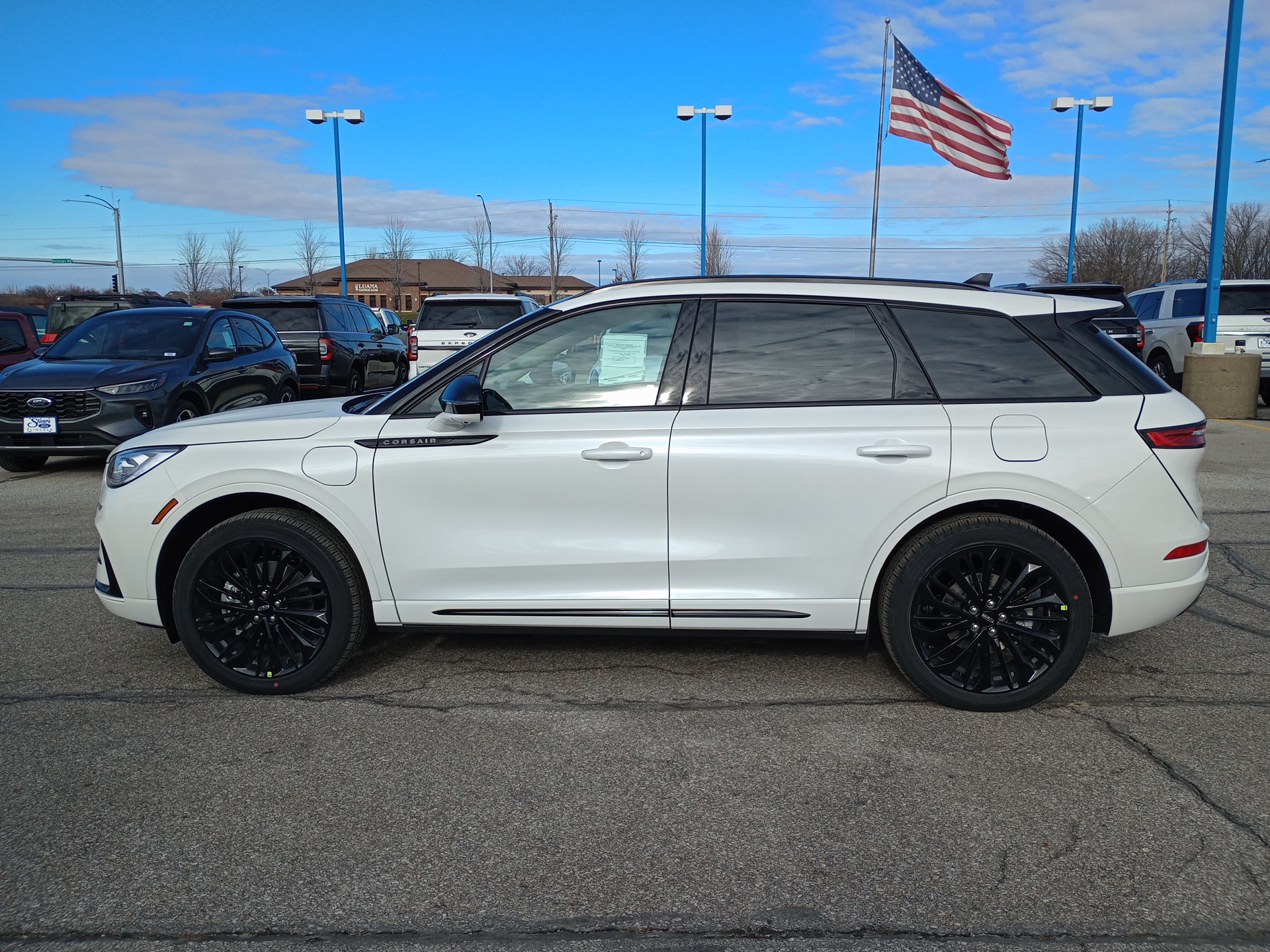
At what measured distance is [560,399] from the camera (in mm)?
4008

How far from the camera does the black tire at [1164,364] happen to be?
16.1 metres

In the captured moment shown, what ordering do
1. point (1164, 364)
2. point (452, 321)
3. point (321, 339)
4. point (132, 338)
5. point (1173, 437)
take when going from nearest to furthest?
point (1173, 437) < point (132, 338) < point (452, 321) < point (321, 339) < point (1164, 364)

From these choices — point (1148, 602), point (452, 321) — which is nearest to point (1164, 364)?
point (452, 321)

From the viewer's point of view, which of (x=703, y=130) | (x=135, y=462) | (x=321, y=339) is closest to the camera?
(x=135, y=462)

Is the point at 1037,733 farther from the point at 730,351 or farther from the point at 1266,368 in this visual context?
the point at 1266,368

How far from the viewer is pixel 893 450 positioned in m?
3.76

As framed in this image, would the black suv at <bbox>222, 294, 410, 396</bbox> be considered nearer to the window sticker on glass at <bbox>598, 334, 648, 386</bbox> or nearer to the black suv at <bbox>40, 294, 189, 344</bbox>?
the black suv at <bbox>40, 294, 189, 344</bbox>

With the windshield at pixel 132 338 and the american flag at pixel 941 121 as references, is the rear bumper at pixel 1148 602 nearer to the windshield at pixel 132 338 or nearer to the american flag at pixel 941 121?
the windshield at pixel 132 338

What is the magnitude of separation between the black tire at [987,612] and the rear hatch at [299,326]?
13197mm

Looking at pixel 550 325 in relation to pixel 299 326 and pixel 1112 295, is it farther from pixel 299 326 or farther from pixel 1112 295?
pixel 299 326

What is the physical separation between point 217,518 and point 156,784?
4.32 ft

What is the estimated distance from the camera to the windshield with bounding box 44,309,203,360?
1022cm

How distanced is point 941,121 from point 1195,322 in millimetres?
5322

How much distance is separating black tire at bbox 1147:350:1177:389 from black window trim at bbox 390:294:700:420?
14.7 metres
